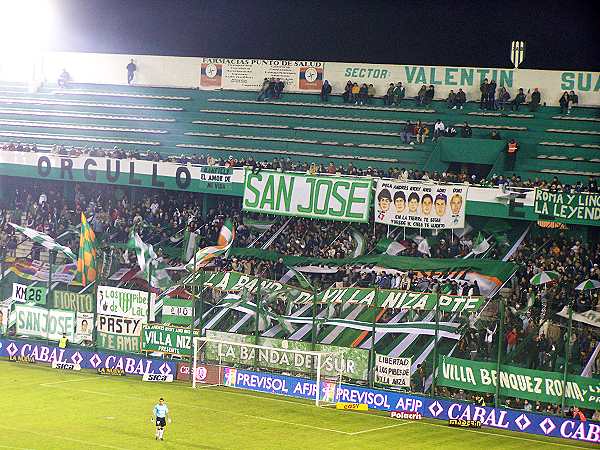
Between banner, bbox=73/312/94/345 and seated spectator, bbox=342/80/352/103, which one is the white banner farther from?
seated spectator, bbox=342/80/352/103

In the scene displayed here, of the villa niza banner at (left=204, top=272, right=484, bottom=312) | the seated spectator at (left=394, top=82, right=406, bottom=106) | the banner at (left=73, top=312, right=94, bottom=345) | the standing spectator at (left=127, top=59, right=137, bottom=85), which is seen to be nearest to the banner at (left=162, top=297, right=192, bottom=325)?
the villa niza banner at (left=204, top=272, right=484, bottom=312)

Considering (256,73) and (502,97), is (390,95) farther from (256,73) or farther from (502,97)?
(256,73)

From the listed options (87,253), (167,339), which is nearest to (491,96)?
(167,339)

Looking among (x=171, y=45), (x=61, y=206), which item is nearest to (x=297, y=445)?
(x=61, y=206)

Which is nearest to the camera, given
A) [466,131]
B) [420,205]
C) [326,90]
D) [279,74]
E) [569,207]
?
[569,207]

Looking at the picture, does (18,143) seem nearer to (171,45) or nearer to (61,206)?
(61,206)

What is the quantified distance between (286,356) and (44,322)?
10.6m

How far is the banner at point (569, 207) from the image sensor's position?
39750mm

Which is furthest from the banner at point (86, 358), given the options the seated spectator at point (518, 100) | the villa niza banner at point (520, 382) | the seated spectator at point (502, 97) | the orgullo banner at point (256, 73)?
the seated spectator at point (518, 100)

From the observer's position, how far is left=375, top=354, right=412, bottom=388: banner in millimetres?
36875

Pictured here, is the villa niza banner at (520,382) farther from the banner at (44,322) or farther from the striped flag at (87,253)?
the banner at (44,322)

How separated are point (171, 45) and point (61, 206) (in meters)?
9.69

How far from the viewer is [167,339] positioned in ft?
139

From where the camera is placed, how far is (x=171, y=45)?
2249 inches
